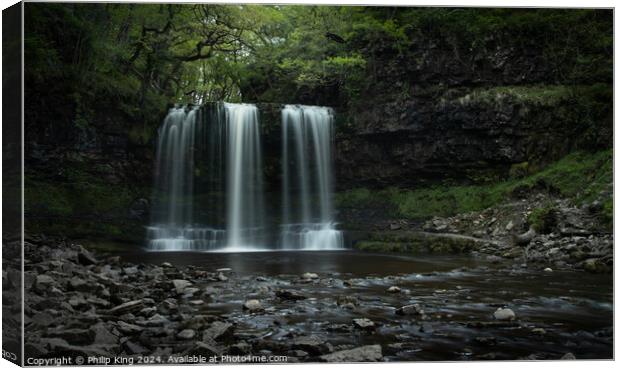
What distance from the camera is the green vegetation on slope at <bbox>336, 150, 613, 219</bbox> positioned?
7731 mm

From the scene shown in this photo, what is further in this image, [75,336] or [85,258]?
[85,258]

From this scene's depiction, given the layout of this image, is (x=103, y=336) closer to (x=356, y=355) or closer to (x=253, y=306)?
(x=253, y=306)

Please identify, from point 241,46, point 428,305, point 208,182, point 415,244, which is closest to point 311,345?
point 428,305

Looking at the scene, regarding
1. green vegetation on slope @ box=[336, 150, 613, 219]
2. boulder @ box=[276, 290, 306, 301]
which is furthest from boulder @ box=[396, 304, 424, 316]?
green vegetation on slope @ box=[336, 150, 613, 219]

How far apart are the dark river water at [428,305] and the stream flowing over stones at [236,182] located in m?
1.29

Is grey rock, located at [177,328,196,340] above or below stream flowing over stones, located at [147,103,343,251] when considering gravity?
below

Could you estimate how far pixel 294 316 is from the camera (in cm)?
459

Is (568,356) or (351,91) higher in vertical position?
(351,91)

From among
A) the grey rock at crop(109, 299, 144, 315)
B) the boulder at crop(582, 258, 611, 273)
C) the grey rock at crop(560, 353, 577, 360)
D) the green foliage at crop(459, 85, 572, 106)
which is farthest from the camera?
the green foliage at crop(459, 85, 572, 106)

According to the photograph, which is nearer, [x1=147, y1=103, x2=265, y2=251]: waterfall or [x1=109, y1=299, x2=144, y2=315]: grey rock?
[x1=109, y1=299, x2=144, y2=315]: grey rock

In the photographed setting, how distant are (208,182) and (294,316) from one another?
5.55 meters

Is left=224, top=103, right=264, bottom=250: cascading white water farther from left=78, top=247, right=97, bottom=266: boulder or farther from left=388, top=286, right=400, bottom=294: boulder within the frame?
left=388, top=286, right=400, bottom=294: boulder

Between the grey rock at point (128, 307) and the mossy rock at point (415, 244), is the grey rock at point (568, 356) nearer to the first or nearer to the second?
the grey rock at point (128, 307)

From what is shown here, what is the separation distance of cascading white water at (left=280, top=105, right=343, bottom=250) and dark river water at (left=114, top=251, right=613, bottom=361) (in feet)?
3.51
